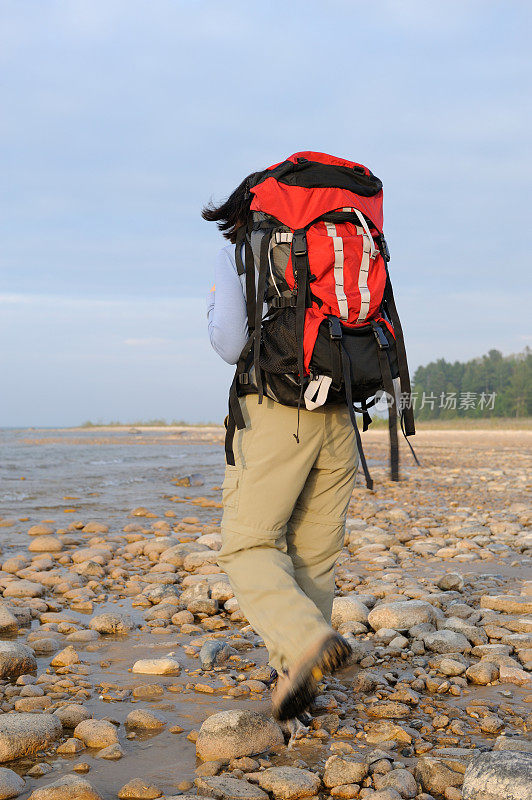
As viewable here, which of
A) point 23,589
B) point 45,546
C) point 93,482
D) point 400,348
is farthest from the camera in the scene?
point 93,482

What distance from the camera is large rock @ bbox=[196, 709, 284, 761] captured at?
215cm

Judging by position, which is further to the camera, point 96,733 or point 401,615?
point 401,615

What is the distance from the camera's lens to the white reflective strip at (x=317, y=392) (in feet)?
7.21

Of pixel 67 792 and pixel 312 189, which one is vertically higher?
pixel 312 189

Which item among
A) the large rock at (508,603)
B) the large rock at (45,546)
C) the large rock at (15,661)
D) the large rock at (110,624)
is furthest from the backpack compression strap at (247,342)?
the large rock at (45,546)

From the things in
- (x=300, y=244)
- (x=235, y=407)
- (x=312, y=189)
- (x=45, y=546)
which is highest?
(x=312, y=189)

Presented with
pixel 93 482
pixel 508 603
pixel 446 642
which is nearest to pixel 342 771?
pixel 446 642

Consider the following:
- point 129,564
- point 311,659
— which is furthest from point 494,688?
point 129,564

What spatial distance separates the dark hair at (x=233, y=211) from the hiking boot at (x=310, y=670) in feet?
5.07

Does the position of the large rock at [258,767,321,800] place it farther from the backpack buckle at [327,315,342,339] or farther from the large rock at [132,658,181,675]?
the backpack buckle at [327,315,342,339]

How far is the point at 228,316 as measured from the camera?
90.4 inches

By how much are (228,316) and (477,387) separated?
2248 inches

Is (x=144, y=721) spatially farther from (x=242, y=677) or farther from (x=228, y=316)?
(x=228, y=316)

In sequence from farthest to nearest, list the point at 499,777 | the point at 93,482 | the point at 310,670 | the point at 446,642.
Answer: the point at 93,482 → the point at 446,642 → the point at 310,670 → the point at 499,777
